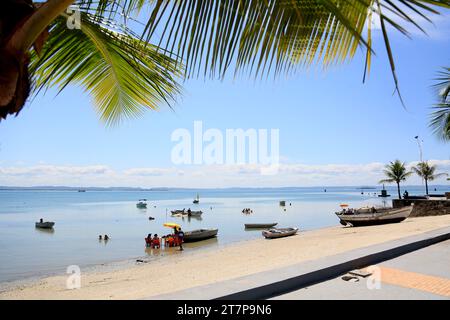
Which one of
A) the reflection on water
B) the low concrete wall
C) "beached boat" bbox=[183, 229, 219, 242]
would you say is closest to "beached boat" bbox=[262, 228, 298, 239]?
"beached boat" bbox=[183, 229, 219, 242]

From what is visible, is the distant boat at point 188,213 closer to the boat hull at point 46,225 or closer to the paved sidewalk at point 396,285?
the boat hull at point 46,225

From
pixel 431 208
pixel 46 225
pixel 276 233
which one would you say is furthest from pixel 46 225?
pixel 431 208

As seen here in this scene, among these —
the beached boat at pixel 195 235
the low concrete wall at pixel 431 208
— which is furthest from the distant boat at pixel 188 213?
the low concrete wall at pixel 431 208

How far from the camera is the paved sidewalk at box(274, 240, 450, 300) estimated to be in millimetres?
3629

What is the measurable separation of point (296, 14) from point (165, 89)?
1.50 m

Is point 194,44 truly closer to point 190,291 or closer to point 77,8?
point 77,8

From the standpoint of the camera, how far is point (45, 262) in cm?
2239

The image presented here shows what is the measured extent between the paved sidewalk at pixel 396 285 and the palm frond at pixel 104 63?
2.44m

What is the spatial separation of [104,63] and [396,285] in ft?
12.8

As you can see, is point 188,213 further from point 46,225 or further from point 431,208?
point 431,208

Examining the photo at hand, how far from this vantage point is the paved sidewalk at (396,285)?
143 inches

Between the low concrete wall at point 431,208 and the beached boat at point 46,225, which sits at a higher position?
the low concrete wall at point 431,208

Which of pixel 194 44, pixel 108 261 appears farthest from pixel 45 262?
Result: pixel 194 44

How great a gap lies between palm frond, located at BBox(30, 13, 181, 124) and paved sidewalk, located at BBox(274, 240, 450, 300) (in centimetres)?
244
